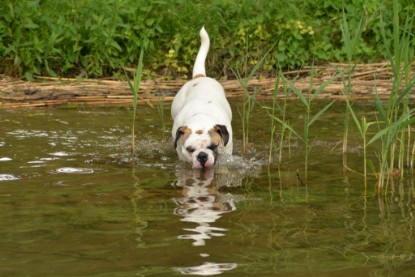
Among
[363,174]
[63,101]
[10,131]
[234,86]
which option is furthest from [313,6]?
[363,174]

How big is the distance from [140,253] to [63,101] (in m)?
6.80

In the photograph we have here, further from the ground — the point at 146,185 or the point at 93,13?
the point at 93,13

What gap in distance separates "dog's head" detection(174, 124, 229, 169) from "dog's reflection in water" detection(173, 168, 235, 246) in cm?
10

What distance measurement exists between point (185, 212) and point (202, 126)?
7.08ft

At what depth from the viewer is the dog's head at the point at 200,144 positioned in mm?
8070

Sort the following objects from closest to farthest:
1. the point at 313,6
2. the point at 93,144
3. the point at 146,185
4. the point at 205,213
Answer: the point at 205,213
the point at 146,185
the point at 93,144
the point at 313,6

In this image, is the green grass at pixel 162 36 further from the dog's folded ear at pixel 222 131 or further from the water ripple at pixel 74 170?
the water ripple at pixel 74 170

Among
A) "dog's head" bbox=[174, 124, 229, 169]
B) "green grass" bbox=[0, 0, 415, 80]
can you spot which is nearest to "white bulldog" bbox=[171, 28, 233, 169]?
"dog's head" bbox=[174, 124, 229, 169]

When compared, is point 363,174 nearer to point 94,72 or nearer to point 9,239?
point 9,239

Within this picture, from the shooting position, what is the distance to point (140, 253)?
5180mm

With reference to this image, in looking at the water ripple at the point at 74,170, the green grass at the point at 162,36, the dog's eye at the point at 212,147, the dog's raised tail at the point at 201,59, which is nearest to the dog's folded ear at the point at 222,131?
the dog's eye at the point at 212,147

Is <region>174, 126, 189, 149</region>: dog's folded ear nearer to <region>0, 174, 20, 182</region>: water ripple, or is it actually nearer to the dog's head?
the dog's head

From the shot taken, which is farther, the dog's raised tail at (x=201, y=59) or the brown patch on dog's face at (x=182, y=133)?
the dog's raised tail at (x=201, y=59)

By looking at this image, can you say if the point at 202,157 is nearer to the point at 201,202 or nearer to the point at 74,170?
the point at 74,170
